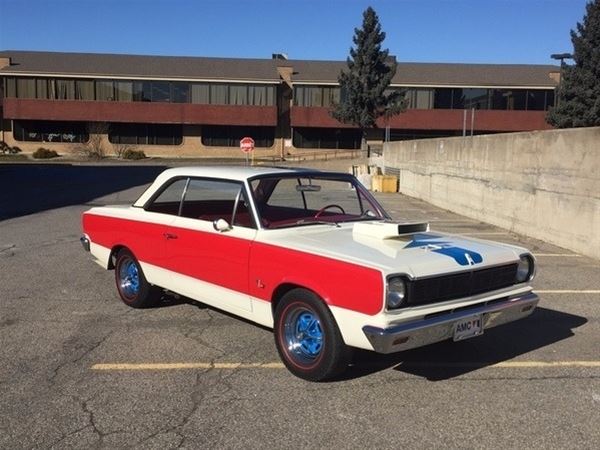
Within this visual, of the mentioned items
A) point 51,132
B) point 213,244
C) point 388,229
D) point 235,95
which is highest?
point 235,95

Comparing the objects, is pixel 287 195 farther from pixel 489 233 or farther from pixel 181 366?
pixel 489 233

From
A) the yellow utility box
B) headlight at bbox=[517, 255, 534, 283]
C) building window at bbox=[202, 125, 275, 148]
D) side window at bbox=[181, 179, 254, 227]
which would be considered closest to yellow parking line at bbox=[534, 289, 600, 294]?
headlight at bbox=[517, 255, 534, 283]

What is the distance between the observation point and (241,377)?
15.3 feet

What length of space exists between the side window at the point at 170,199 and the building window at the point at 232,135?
5094cm

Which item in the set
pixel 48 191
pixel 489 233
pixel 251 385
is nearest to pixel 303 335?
pixel 251 385

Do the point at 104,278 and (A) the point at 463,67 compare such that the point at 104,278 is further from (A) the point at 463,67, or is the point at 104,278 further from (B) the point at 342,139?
(A) the point at 463,67

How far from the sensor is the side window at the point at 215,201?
17.4ft

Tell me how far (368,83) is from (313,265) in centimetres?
5029

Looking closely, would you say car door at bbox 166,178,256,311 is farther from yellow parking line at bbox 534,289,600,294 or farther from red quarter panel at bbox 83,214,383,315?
yellow parking line at bbox 534,289,600,294

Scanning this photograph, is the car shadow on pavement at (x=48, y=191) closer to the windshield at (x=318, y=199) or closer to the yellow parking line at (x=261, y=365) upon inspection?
the windshield at (x=318, y=199)

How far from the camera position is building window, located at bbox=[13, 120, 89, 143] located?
57000 mm

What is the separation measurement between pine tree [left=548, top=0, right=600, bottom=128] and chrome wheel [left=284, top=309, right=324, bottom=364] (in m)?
42.0

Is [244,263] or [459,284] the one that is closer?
[459,284]

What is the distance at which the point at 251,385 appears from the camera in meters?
4.51
